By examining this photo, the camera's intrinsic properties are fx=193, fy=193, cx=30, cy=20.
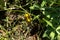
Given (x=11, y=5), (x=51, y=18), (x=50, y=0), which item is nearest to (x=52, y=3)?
(x=50, y=0)

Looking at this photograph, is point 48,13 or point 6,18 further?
point 6,18

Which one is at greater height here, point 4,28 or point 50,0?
point 50,0

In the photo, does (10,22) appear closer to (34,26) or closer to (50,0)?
(34,26)

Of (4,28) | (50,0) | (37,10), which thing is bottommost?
(4,28)

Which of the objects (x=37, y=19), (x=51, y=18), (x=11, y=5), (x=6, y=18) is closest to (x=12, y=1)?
(x=11, y=5)

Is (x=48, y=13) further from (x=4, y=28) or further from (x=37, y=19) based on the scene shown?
(x=4, y=28)

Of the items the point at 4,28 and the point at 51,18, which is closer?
the point at 51,18

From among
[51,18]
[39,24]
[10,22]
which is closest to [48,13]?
[51,18]

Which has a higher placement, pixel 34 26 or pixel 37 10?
pixel 37 10
